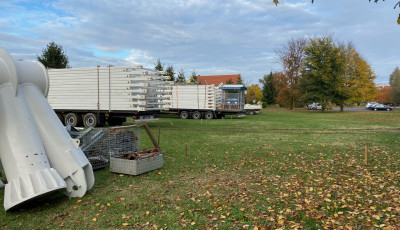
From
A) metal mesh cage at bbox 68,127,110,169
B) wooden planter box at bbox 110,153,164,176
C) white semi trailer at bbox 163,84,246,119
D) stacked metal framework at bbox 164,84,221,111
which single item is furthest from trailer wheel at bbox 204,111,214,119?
wooden planter box at bbox 110,153,164,176

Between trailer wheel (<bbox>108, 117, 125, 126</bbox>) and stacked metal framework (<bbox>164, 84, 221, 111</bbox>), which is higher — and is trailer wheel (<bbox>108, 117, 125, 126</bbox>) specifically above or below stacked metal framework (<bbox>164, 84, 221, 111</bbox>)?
below

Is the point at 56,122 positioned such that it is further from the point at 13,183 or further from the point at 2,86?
the point at 13,183

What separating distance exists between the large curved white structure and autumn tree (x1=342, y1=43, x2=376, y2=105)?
4607 centimetres

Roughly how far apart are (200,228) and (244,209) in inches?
37.8

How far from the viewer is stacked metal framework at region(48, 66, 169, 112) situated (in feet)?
54.4

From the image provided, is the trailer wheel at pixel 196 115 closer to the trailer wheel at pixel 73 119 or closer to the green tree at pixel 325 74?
the trailer wheel at pixel 73 119

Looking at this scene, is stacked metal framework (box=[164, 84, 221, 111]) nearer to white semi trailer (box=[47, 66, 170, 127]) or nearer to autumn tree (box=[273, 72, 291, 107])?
white semi trailer (box=[47, 66, 170, 127])

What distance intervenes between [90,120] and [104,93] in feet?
6.40

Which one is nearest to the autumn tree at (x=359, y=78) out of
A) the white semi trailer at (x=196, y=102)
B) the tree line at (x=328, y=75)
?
the tree line at (x=328, y=75)

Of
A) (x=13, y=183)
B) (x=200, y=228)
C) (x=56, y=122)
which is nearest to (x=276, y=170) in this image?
(x=200, y=228)

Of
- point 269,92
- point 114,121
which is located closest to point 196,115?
point 114,121

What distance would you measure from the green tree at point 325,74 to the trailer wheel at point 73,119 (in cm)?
3437

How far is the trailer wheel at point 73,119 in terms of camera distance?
18.2 meters

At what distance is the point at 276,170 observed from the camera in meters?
7.50
